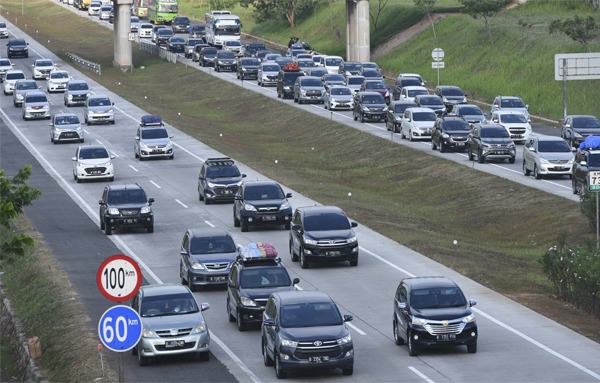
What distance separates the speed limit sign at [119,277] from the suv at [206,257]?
14.8 meters

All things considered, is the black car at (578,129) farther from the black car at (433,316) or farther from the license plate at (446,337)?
the license plate at (446,337)

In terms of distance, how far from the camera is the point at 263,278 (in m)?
32.2

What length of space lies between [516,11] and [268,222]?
7192 centimetres

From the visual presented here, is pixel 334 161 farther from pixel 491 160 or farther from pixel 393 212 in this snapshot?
pixel 393 212

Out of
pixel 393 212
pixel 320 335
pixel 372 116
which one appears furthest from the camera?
pixel 372 116

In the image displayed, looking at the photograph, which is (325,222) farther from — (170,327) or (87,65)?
(87,65)

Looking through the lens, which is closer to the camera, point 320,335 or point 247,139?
point 320,335

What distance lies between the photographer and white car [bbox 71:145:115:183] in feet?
193

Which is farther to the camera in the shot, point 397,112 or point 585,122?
point 397,112

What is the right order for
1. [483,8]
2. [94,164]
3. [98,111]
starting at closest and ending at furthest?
[94,164] < [98,111] < [483,8]

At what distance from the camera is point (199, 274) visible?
36.1 meters

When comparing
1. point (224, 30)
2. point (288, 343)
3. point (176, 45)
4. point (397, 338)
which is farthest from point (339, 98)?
point (288, 343)

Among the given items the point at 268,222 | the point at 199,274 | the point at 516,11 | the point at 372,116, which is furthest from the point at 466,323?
the point at 516,11

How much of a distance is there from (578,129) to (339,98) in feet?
78.8
